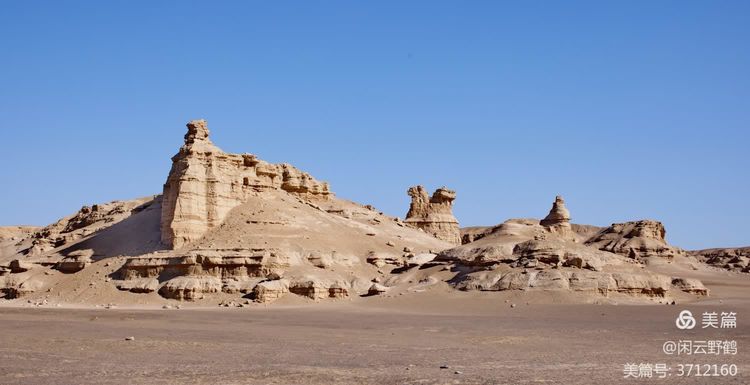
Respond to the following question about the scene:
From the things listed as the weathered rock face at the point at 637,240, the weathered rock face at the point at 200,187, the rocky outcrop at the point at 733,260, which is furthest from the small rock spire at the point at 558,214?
the weathered rock face at the point at 200,187

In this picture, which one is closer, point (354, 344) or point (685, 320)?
point (354, 344)

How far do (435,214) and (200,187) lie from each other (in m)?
35.4

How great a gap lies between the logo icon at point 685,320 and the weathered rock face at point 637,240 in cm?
5029

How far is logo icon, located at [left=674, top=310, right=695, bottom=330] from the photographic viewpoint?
96.5 feet

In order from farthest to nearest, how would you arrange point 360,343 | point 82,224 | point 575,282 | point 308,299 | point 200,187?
point 82,224 → point 200,187 → point 308,299 → point 575,282 → point 360,343

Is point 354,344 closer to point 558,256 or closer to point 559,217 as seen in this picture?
point 558,256

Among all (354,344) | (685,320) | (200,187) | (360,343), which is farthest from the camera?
(200,187)

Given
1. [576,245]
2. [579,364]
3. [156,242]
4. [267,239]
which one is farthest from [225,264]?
[579,364]

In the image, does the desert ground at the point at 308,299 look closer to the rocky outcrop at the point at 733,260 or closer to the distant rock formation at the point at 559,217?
the distant rock formation at the point at 559,217

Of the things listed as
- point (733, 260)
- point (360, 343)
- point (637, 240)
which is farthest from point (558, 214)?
point (360, 343)

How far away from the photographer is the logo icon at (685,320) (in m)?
29.4

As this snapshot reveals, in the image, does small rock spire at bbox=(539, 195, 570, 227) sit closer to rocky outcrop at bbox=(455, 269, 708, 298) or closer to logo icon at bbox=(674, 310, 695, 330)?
rocky outcrop at bbox=(455, 269, 708, 298)

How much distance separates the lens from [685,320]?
1262 inches

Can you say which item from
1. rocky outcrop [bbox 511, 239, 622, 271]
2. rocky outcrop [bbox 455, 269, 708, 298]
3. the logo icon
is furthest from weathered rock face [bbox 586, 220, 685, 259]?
the logo icon
